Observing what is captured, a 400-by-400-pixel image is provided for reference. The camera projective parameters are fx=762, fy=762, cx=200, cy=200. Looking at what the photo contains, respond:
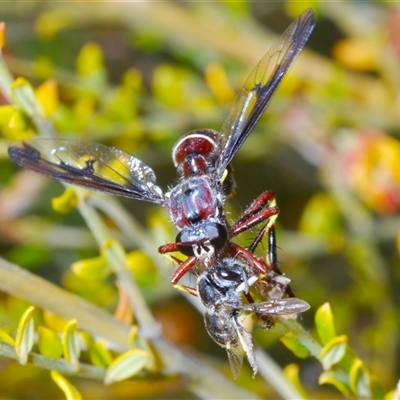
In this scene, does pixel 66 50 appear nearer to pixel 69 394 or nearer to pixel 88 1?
pixel 88 1

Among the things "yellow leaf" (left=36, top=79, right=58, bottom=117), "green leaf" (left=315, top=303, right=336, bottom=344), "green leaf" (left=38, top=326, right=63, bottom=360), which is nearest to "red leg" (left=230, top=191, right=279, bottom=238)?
"green leaf" (left=315, top=303, right=336, bottom=344)

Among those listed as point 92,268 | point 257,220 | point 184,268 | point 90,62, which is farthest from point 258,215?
point 90,62

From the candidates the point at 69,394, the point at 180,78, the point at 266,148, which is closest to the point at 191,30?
the point at 180,78

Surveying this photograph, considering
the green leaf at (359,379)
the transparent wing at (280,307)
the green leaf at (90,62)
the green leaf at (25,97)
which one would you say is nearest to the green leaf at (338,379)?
the green leaf at (359,379)

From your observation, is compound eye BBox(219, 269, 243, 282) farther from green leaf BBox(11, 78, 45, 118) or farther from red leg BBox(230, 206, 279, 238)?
green leaf BBox(11, 78, 45, 118)

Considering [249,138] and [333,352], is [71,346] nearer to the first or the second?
[333,352]

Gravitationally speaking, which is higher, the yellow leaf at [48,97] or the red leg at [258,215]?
the yellow leaf at [48,97]

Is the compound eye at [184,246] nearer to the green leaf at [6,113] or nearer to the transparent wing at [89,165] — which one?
the transparent wing at [89,165]
